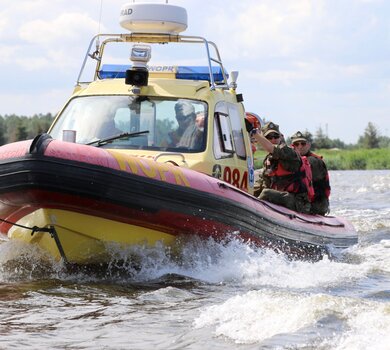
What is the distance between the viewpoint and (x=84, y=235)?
735cm

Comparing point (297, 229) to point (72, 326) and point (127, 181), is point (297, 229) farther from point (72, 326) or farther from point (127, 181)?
point (72, 326)

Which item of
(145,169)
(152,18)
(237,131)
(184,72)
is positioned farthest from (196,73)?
(145,169)

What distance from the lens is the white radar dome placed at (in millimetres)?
9758

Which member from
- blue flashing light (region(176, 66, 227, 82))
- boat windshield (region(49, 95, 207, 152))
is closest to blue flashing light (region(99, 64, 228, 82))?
blue flashing light (region(176, 66, 227, 82))

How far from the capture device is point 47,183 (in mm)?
6918

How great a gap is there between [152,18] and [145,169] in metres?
2.94

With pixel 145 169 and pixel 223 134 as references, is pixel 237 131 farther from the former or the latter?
pixel 145 169

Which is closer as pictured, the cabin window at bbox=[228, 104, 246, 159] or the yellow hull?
the yellow hull

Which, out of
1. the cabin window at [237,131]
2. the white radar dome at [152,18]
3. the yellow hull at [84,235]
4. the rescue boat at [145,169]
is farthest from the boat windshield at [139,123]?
the white radar dome at [152,18]

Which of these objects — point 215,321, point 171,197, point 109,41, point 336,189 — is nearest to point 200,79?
point 109,41

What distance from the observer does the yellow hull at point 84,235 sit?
727cm

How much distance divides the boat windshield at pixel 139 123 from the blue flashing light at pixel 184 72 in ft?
3.83

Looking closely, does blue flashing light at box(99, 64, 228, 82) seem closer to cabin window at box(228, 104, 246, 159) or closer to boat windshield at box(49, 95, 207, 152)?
cabin window at box(228, 104, 246, 159)

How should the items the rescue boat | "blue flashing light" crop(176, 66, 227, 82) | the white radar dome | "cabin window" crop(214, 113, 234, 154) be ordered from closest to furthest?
1. the rescue boat
2. "cabin window" crop(214, 113, 234, 154)
3. the white radar dome
4. "blue flashing light" crop(176, 66, 227, 82)
